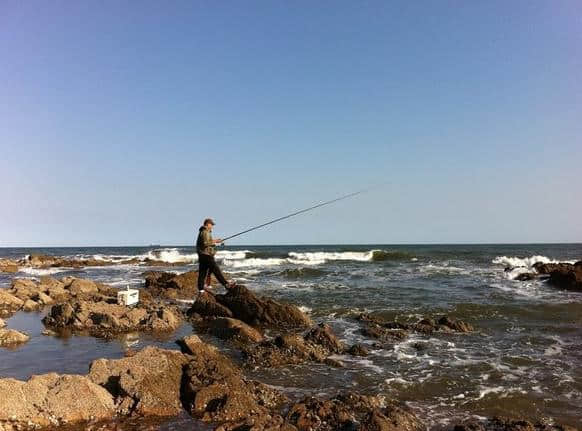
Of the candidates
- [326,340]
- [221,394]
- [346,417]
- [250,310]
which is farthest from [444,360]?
[250,310]

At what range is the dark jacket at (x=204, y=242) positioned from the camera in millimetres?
11391

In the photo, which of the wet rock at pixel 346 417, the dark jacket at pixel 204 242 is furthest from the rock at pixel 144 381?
the dark jacket at pixel 204 242

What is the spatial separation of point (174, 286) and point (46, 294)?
15.6 feet

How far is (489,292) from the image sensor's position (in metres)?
18.5

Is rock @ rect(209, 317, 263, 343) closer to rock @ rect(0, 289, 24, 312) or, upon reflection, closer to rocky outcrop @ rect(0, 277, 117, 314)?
rocky outcrop @ rect(0, 277, 117, 314)

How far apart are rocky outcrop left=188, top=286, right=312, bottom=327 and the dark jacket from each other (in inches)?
54.6

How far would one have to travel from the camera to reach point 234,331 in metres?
9.84

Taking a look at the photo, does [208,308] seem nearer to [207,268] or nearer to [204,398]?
[207,268]

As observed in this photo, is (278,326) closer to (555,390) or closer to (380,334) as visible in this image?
(380,334)

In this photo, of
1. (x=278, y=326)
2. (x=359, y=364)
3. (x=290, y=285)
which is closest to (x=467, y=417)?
(x=359, y=364)

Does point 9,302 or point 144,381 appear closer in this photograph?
point 144,381

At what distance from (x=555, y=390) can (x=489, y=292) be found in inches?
489

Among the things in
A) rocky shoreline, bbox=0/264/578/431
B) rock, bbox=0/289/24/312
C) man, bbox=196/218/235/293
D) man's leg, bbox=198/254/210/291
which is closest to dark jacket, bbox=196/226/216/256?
man, bbox=196/218/235/293

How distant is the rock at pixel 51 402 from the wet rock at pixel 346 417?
2.23 meters
